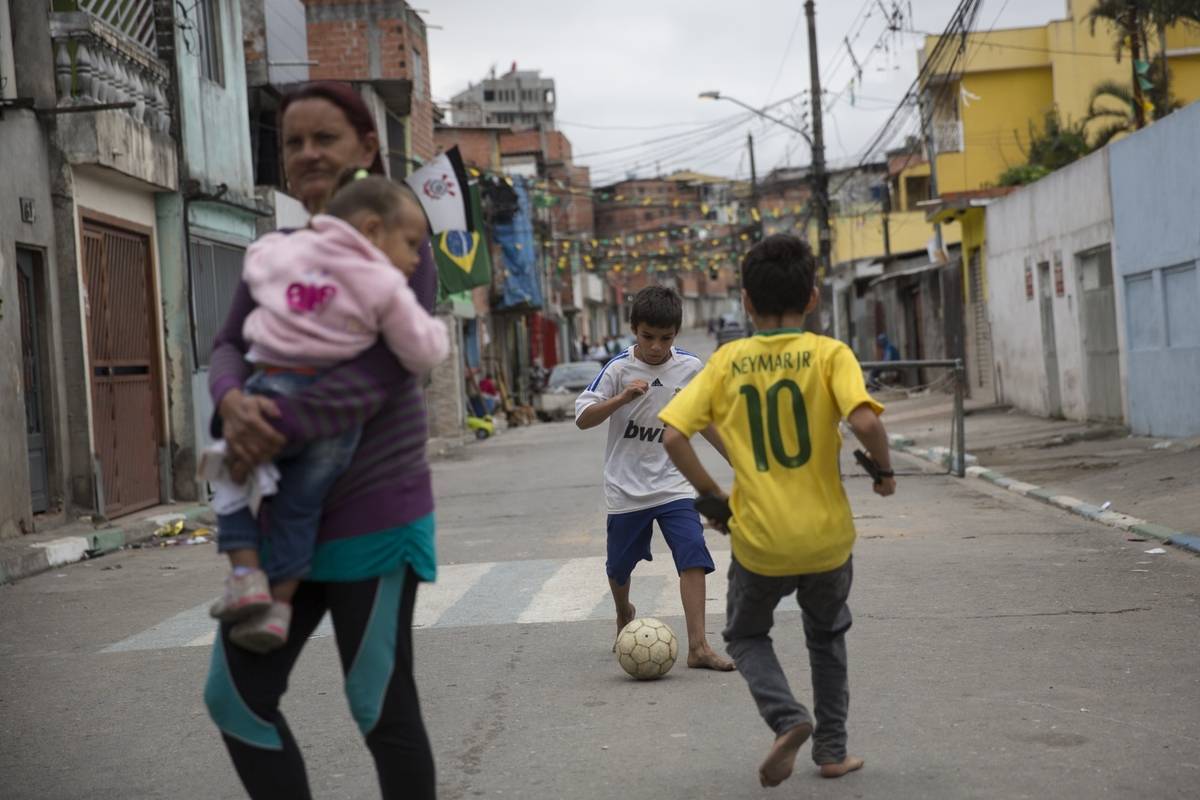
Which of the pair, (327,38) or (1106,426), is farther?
(327,38)

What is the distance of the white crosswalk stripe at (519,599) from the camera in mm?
8398

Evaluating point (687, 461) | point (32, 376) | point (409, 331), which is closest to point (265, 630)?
point (409, 331)

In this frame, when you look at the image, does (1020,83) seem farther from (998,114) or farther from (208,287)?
(208,287)

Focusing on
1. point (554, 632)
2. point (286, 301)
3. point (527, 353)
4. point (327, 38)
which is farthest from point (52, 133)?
point (527, 353)

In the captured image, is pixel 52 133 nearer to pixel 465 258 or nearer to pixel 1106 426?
pixel 1106 426

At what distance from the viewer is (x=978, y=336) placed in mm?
33062

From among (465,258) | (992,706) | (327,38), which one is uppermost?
(327,38)

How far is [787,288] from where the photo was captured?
15.2 ft

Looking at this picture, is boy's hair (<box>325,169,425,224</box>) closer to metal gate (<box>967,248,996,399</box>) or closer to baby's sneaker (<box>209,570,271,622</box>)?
baby's sneaker (<box>209,570,271,622</box>)

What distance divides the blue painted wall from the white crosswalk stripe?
893 cm

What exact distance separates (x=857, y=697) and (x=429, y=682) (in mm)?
1933

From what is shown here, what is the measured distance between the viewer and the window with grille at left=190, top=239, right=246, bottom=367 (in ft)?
62.7

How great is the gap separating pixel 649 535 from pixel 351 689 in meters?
3.74

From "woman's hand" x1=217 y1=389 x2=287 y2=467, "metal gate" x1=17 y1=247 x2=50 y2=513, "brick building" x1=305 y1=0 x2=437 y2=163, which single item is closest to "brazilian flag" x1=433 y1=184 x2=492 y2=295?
"brick building" x1=305 y1=0 x2=437 y2=163
